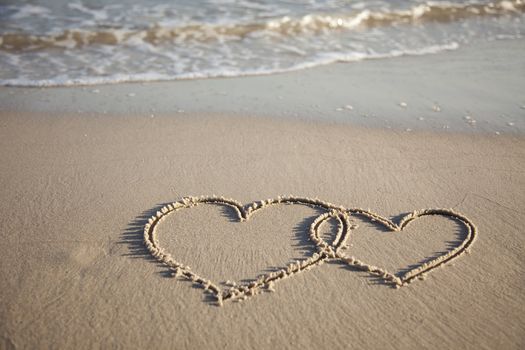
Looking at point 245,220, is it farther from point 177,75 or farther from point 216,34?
point 216,34

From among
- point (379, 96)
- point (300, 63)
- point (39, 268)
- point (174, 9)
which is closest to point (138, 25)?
point (174, 9)

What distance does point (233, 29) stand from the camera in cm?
542

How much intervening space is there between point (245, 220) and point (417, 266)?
88 cm

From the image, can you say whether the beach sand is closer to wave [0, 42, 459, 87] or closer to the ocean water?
wave [0, 42, 459, 87]

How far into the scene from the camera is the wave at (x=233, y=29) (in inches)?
201

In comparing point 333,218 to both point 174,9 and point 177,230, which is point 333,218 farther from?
point 174,9

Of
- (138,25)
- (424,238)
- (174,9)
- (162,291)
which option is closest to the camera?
(162,291)

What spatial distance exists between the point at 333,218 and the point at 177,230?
81 cm

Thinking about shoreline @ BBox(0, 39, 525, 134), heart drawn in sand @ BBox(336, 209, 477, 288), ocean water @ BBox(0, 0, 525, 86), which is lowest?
heart drawn in sand @ BBox(336, 209, 477, 288)

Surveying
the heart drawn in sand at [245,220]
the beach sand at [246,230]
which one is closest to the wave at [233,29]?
the beach sand at [246,230]

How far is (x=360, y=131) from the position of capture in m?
3.27

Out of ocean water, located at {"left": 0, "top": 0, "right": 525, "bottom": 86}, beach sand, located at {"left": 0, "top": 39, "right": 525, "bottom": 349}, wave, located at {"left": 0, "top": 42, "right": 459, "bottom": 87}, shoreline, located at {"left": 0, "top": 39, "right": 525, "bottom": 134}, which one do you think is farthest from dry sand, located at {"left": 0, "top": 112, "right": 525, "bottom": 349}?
ocean water, located at {"left": 0, "top": 0, "right": 525, "bottom": 86}

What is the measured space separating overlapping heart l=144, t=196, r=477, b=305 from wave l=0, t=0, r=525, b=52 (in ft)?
10.2

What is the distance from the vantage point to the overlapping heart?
2.09 meters
